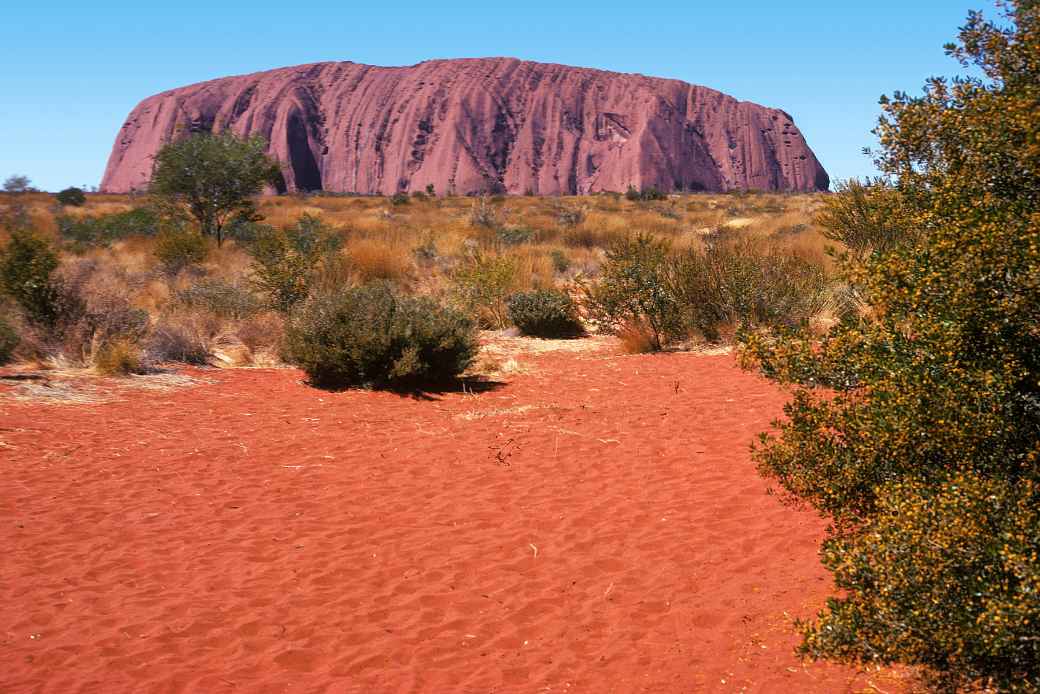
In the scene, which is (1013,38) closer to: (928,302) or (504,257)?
(928,302)

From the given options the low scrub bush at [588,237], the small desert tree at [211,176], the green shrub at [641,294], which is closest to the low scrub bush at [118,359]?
the green shrub at [641,294]

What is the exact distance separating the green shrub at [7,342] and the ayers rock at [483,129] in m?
75.0

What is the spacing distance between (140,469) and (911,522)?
18.7ft

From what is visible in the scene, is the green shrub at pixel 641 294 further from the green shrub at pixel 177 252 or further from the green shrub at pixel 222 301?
the green shrub at pixel 177 252

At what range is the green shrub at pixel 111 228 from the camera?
73.8ft

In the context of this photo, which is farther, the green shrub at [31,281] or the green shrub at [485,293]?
the green shrub at [485,293]

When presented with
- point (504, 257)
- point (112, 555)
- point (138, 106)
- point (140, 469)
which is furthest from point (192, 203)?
point (138, 106)

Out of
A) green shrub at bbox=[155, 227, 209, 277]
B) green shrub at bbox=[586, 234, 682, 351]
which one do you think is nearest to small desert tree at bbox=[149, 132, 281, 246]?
green shrub at bbox=[155, 227, 209, 277]

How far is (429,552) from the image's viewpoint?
502 cm

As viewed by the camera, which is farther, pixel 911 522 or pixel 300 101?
pixel 300 101

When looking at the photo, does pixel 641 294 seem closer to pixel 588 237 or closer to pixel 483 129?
pixel 588 237

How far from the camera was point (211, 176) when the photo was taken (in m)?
22.7

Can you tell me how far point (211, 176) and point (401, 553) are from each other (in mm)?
20087

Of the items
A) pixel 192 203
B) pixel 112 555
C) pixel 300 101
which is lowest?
pixel 112 555
